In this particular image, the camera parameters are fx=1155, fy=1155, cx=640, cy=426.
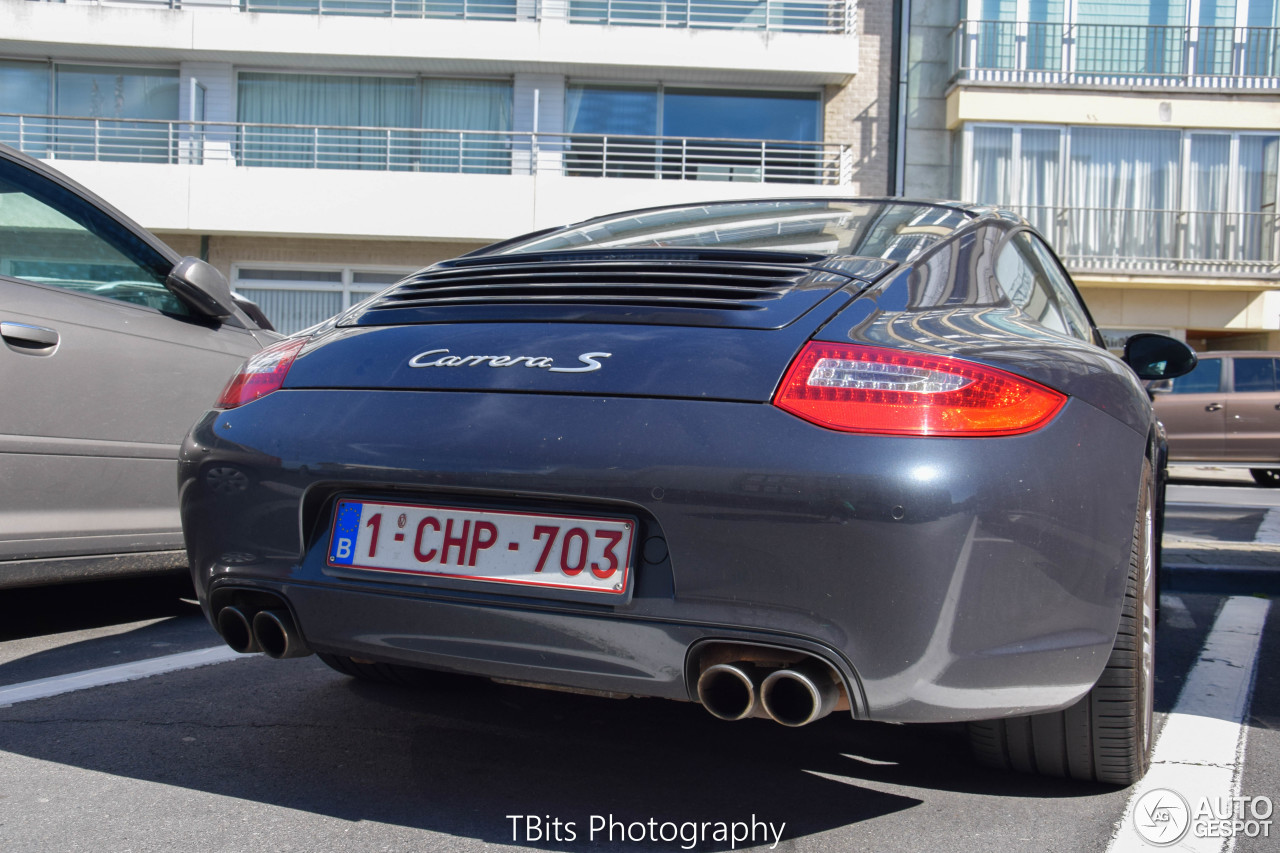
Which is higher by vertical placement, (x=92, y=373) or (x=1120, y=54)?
(x=1120, y=54)

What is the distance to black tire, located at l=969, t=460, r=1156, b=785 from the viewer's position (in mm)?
2258

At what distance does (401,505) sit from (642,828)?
77 centimetres

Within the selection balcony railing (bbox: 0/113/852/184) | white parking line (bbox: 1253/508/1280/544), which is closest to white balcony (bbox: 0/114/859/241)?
balcony railing (bbox: 0/113/852/184)

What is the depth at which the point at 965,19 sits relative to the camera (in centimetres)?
2045

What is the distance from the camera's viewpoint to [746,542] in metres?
1.87

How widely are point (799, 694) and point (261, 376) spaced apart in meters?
1.29

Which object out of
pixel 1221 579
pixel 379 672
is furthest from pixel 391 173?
pixel 379 672

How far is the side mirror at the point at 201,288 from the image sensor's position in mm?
3730

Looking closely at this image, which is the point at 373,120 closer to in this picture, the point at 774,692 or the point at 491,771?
the point at 491,771

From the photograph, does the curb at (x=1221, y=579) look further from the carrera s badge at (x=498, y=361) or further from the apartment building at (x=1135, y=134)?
the apartment building at (x=1135, y=134)

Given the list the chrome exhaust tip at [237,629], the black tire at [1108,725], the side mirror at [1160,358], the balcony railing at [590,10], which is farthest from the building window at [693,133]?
the chrome exhaust tip at [237,629]

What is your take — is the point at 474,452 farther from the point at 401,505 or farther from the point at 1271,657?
the point at 1271,657

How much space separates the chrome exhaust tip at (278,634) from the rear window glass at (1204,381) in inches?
525

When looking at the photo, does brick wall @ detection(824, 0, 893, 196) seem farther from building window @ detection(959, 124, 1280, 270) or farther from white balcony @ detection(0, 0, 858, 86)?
building window @ detection(959, 124, 1280, 270)
